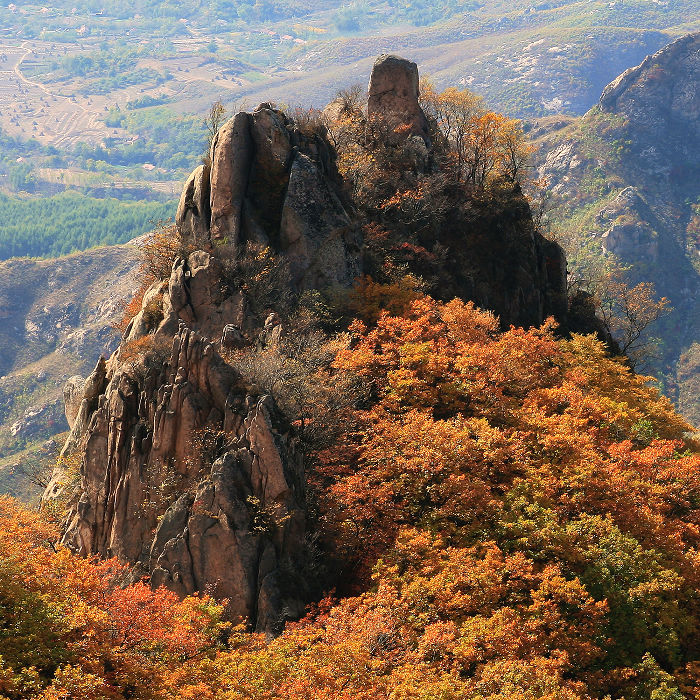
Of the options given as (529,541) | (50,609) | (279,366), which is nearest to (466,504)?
(529,541)

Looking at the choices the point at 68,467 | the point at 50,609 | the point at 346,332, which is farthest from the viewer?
the point at 346,332

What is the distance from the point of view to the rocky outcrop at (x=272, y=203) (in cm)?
5875

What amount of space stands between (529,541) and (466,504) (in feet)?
12.0

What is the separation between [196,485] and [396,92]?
53.7 meters

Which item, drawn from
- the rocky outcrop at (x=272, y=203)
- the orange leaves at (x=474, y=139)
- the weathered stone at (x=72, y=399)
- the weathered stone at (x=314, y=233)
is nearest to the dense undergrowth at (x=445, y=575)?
the weathered stone at (x=314, y=233)

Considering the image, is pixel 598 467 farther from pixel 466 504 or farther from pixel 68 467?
pixel 68 467

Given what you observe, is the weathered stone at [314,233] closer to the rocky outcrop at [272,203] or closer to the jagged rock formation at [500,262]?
the rocky outcrop at [272,203]

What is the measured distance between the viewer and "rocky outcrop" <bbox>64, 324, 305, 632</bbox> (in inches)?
1497

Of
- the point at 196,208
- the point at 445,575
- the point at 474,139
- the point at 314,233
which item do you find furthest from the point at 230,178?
the point at 445,575

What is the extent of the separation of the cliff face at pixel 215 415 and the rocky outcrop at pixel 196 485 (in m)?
0.07

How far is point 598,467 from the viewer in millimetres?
43906

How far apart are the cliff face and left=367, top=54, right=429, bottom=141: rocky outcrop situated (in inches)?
779

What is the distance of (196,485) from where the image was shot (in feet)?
132

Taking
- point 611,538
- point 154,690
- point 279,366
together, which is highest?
point 279,366
